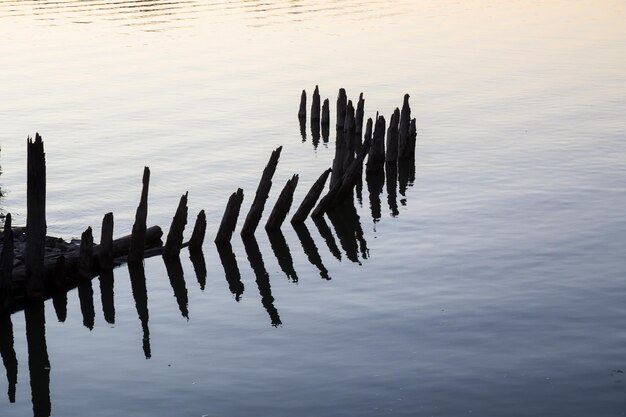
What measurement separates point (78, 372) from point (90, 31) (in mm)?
57447

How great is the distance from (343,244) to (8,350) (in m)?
9.70

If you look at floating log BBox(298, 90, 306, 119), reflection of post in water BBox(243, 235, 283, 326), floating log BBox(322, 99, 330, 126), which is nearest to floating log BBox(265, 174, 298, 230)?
reflection of post in water BBox(243, 235, 283, 326)

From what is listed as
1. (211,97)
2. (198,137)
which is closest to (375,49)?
(211,97)

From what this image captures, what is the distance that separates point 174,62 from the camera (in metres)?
61.7

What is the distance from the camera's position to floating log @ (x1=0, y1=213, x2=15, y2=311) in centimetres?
2098

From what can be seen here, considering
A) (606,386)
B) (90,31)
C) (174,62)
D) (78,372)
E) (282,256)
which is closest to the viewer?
(606,386)

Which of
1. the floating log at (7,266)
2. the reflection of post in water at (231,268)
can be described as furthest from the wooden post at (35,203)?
the reflection of post in water at (231,268)

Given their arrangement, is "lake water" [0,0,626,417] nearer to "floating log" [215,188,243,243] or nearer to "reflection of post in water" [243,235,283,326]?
"reflection of post in water" [243,235,283,326]

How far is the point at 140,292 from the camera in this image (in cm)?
2445

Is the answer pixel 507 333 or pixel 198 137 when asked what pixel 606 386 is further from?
pixel 198 137

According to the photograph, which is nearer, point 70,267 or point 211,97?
point 70,267

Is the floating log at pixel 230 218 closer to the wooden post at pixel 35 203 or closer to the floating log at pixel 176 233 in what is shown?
the floating log at pixel 176 233

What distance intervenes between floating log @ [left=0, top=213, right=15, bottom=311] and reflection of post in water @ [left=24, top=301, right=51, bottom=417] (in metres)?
0.56

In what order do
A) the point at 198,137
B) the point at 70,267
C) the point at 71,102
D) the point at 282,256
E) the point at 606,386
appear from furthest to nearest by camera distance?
the point at 71,102
the point at 198,137
the point at 282,256
the point at 70,267
the point at 606,386
